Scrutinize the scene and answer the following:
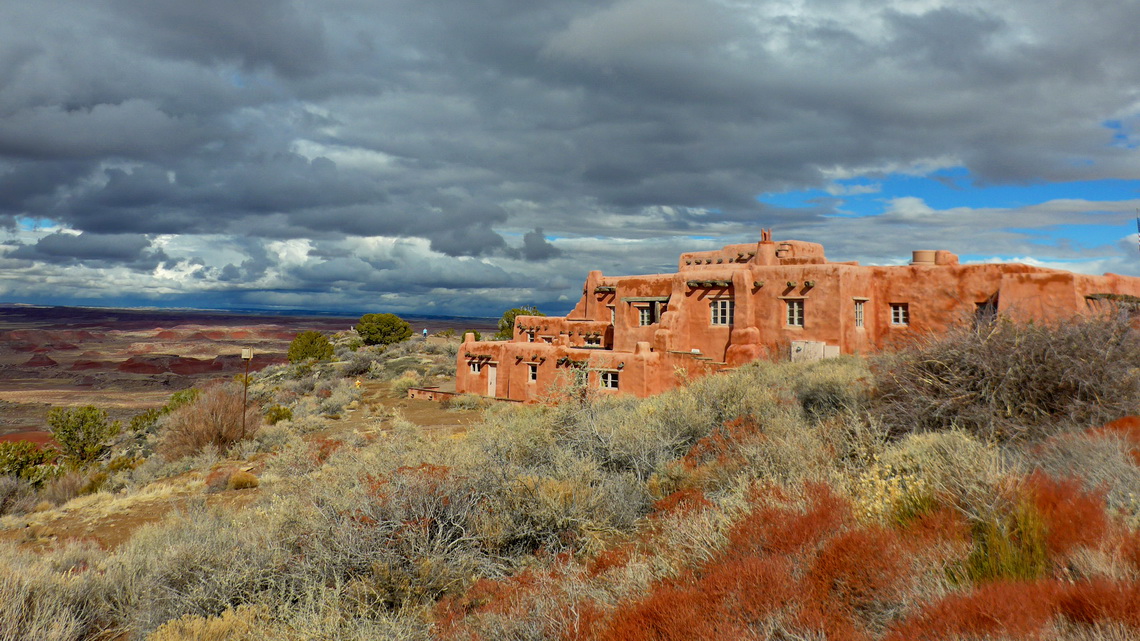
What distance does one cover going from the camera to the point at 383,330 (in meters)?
55.0

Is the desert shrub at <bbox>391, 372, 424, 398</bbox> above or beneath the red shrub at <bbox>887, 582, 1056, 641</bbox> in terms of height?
beneath

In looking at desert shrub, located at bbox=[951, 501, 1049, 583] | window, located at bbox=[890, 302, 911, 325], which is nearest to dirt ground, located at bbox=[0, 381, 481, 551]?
desert shrub, located at bbox=[951, 501, 1049, 583]

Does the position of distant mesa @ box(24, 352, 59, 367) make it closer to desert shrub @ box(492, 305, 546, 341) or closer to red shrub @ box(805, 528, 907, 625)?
desert shrub @ box(492, 305, 546, 341)

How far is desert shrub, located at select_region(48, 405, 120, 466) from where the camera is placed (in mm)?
23391

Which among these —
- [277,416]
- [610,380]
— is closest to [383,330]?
[277,416]

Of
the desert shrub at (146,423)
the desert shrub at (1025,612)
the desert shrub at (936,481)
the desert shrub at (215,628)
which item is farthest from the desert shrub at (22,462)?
the desert shrub at (1025,612)

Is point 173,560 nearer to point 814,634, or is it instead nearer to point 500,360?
point 814,634

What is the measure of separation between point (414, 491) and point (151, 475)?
48.0 ft

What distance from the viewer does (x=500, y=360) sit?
26.5 meters

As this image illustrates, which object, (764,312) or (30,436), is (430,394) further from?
(30,436)

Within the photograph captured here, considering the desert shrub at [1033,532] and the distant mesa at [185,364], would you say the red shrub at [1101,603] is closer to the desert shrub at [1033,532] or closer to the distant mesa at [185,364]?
the desert shrub at [1033,532]

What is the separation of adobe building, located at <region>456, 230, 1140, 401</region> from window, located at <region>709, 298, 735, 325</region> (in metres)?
0.04

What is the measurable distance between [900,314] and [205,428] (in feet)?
81.9

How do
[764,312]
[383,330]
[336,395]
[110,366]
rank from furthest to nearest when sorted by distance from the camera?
[110,366]
[383,330]
[336,395]
[764,312]
